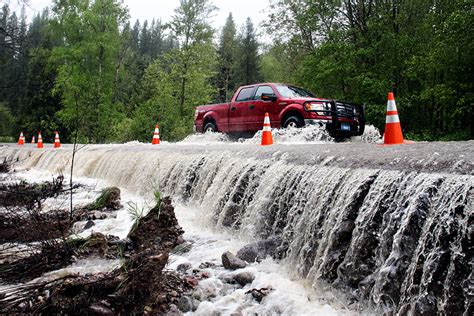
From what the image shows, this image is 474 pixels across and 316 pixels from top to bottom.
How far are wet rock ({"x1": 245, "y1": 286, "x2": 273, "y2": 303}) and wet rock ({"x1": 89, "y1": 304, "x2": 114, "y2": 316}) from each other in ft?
4.30

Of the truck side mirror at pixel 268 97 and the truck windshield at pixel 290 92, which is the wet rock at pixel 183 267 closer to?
the truck side mirror at pixel 268 97

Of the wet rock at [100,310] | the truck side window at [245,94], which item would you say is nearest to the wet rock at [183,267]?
the wet rock at [100,310]

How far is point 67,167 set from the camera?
41.7ft

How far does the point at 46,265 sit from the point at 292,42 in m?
19.4

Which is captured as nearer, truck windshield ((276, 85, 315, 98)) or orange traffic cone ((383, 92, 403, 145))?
orange traffic cone ((383, 92, 403, 145))

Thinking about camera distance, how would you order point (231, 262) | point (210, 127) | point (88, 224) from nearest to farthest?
1. point (231, 262)
2. point (88, 224)
3. point (210, 127)

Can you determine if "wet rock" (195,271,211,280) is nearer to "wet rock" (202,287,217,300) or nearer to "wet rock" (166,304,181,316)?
"wet rock" (202,287,217,300)

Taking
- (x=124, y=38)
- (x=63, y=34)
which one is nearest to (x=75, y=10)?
(x=63, y=34)

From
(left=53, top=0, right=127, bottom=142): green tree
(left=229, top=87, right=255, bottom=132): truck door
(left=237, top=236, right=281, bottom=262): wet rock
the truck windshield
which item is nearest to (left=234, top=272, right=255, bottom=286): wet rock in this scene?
(left=237, top=236, right=281, bottom=262): wet rock

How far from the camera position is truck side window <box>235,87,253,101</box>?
→ 11.3 m

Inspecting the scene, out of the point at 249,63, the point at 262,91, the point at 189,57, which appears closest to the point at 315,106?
the point at 262,91

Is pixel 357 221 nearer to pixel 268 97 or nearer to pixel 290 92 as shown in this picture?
pixel 268 97

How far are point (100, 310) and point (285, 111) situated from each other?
7631mm

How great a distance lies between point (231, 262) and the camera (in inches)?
165
